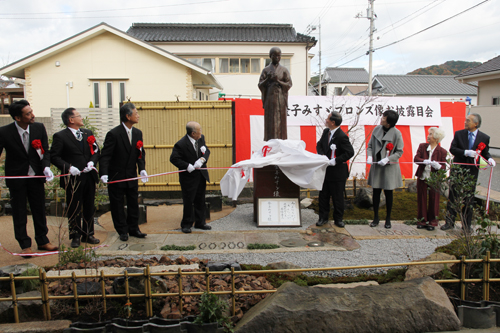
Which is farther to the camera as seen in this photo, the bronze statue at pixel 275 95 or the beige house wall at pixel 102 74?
the beige house wall at pixel 102 74

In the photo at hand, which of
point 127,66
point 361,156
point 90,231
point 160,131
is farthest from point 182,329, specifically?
point 127,66

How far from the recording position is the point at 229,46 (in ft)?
77.8

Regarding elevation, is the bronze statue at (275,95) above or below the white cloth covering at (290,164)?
above

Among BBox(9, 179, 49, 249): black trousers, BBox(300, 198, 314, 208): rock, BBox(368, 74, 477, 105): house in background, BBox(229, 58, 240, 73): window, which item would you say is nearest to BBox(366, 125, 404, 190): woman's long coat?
BBox(300, 198, 314, 208): rock

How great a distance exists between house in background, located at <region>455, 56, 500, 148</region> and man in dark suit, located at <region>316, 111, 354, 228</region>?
44.8ft

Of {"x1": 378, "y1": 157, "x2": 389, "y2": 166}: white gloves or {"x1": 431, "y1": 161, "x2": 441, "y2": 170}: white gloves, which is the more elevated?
{"x1": 378, "y1": 157, "x2": 389, "y2": 166}: white gloves

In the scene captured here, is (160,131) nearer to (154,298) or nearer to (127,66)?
(154,298)

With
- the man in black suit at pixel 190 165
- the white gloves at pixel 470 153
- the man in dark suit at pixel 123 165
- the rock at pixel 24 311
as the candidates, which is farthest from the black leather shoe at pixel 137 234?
the white gloves at pixel 470 153

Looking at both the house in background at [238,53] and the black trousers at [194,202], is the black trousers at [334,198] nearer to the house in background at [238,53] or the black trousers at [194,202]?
the black trousers at [194,202]

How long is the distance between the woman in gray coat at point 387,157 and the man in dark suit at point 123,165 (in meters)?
3.87

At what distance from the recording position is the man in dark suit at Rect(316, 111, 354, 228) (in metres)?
6.18

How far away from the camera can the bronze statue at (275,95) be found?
6.59 metres

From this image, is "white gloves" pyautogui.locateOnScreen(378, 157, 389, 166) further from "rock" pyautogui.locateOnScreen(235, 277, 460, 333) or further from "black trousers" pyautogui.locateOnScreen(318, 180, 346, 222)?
"rock" pyautogui.locateOnScreen(235, 277, 460, 333)

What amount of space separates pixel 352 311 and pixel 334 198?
3566mm
